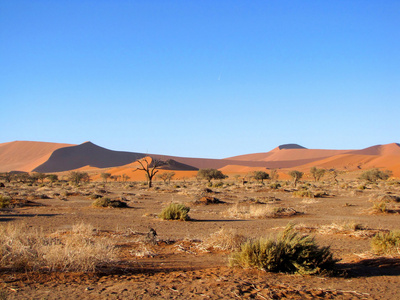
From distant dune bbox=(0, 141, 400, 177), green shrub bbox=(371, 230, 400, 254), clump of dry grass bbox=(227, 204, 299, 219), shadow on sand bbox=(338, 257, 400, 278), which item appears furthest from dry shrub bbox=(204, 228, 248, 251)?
distant dune bbox=(0, 141, 400, 177)

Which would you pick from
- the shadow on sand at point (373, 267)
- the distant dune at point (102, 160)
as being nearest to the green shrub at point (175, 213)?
the shadow on sand at point (373, 267)

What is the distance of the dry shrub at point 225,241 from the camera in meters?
8.97

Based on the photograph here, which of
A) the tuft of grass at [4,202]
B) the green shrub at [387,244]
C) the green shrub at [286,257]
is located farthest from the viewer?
→ the tuft of grass at [4,202]

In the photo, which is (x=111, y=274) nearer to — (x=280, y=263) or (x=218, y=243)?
(x=280, y=263)

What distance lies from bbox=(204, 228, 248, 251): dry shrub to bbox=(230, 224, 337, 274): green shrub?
7.25 ft

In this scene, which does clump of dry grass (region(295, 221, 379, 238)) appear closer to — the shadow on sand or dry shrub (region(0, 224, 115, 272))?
the shadow on sand

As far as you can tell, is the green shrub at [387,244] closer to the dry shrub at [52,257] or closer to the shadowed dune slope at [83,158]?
the dry shrub at [52,257]

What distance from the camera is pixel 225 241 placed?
9102 millimetres

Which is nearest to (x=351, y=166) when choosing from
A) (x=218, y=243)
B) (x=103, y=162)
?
(x=103, y=162)

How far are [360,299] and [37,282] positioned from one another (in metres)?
4.86

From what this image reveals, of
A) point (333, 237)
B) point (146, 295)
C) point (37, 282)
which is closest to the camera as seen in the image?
point (146, 295)

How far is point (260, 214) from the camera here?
1734cm

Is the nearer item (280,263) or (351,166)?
(280,263)

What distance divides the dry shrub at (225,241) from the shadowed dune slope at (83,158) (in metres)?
127
